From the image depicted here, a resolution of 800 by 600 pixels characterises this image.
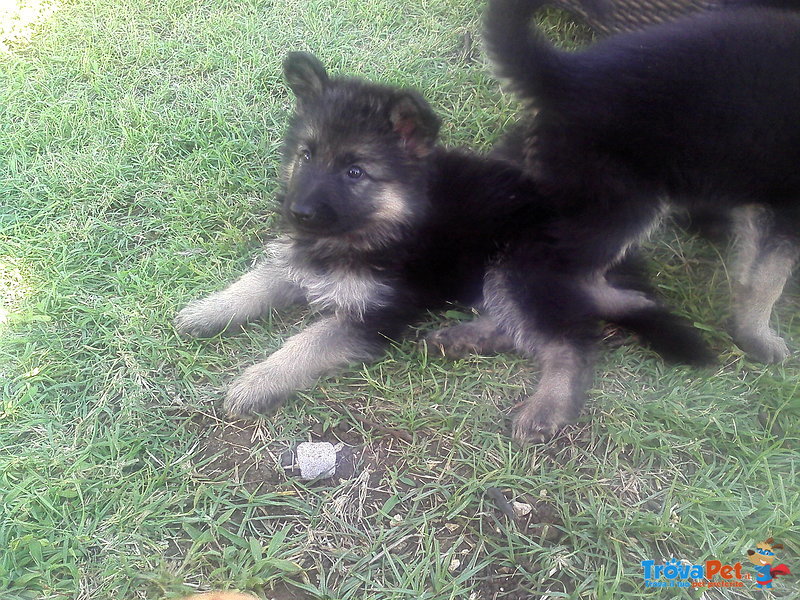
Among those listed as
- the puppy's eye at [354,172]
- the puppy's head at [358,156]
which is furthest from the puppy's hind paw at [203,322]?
the puppy's eye at [354,172]

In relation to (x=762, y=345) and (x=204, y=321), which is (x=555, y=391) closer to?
(x=762, y=345)

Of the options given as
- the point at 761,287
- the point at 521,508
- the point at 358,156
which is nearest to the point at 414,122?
the point at 358,156

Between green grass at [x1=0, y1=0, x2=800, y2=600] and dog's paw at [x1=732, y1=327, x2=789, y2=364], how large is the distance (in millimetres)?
68

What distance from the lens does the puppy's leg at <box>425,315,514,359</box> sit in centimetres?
257

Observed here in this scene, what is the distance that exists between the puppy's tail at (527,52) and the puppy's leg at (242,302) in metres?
1.42

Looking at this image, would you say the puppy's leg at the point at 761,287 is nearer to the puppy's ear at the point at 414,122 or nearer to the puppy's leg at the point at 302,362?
the puppy's ear at the point at 414,122

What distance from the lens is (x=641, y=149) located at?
7.59 ft

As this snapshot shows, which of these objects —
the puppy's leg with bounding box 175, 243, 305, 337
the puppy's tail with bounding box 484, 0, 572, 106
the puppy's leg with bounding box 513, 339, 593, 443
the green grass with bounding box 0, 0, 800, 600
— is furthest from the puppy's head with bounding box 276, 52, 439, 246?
the puppy's leg with bounding box 513, 339, 593, 443

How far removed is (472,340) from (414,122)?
3.32 ft

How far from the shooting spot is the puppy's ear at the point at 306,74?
245 centimetres

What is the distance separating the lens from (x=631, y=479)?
2.15 meters

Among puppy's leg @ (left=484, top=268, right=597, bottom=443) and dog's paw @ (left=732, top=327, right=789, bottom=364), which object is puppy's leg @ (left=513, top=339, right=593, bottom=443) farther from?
dog's paw @ (left=732, top=327, right=789, bottom=364)

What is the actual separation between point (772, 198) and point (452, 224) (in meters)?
1.41

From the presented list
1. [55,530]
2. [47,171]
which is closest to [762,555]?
[55,530]
